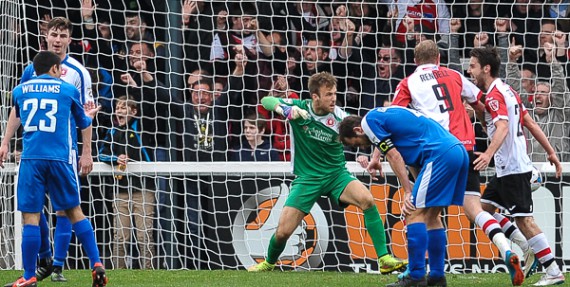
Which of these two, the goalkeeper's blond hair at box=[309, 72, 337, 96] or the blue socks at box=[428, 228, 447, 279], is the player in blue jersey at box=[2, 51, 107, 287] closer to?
the blue socks at box=[428, 228, 447, 279]

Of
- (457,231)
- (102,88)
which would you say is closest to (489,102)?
(457,231)

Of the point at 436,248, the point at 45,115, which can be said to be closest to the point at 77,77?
the point at 45,115

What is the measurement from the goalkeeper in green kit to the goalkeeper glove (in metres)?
0.08

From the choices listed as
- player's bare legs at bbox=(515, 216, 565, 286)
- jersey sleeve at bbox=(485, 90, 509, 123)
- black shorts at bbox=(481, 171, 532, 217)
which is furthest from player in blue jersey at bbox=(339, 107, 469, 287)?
player's bare legs at bbox=(515, 216, 565, 286)

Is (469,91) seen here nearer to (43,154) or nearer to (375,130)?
(375,130)

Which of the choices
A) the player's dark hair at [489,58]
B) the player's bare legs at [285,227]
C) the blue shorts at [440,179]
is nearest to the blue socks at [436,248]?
the blue shorts at [440,179]

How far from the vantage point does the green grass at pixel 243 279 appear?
9172 mm

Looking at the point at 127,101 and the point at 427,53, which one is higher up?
the point at 427,53

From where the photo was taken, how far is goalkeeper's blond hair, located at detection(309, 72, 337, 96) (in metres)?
10.1

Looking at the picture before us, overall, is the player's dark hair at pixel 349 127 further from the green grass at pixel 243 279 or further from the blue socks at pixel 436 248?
the green grass at pixel 243 279

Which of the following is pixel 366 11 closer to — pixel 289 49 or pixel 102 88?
pixel 289 49

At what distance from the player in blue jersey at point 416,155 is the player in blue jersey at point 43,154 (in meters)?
2.06

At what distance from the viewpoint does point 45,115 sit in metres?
8.27

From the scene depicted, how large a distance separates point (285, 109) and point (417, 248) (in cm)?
238
